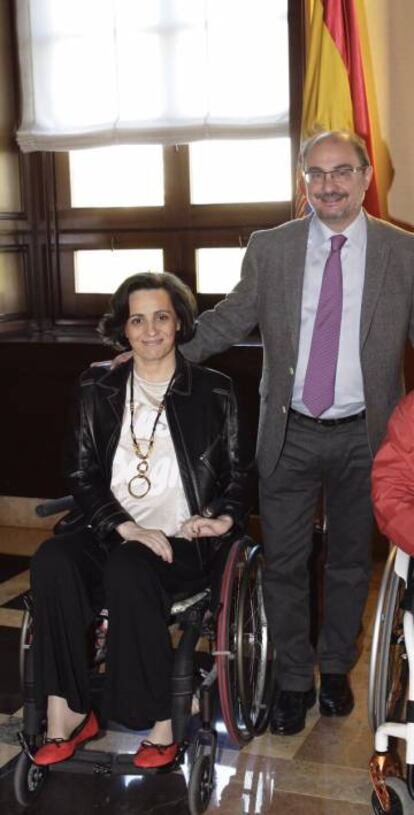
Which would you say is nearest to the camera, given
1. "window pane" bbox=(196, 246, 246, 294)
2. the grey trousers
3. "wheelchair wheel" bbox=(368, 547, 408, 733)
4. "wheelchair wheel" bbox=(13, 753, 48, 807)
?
"wheelchair wheel" bbox=(368, 547, 408, 733)

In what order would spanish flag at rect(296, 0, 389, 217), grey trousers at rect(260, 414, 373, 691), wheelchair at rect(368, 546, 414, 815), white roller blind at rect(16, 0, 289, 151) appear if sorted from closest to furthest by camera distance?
wheelchair at rect(368, 546, 414, 815) < grey trousers at rect(260, 414, 373, 691) < spanish flag at rect(296, 0, 389, 217) < white roller blind at rect(16, 0, 289, 151)

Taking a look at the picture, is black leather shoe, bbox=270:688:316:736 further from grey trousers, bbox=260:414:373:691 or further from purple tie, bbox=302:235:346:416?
purple tie, bbox=302:235:346:416

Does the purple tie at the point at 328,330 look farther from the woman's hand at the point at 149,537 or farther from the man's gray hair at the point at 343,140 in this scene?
the woman's hand at the point at 149,537

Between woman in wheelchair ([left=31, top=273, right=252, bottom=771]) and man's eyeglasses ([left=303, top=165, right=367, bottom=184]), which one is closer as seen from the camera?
woman in wheelchair ([left=31, top=273, right=252, bottom=771])

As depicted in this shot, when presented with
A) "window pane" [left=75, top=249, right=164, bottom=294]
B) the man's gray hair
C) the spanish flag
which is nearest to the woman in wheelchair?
the man's gray hair

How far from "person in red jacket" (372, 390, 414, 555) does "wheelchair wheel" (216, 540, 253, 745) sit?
38 cm

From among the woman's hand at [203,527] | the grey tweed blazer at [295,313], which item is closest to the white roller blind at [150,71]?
the grey tweed blazer at [295,313]

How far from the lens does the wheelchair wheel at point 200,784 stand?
2404 mm

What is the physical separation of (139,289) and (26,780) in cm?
115

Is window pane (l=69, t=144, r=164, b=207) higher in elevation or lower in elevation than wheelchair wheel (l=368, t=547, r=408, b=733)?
higher

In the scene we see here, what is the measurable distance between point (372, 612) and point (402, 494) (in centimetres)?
146

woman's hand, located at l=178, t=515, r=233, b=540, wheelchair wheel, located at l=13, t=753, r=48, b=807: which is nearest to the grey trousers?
woman's hand, located at l=178, t=515, r=233, b=540

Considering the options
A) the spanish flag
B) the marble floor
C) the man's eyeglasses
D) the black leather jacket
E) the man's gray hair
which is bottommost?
the marble floor

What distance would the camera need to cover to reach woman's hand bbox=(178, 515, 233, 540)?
262cm
